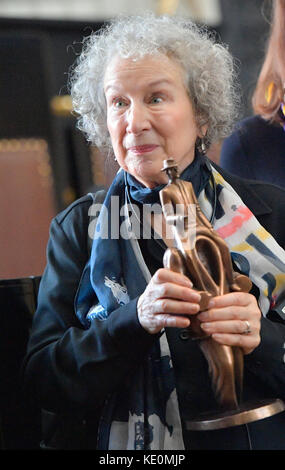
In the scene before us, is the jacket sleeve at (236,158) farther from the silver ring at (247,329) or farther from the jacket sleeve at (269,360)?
the silver ring at (247,329)

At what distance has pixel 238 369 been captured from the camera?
3.87 ft

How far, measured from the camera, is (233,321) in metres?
1.17

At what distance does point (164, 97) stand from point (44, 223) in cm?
231

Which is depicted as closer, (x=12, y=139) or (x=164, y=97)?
(x=164, y=97)

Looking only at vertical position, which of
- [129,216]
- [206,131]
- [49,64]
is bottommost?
[129,216]

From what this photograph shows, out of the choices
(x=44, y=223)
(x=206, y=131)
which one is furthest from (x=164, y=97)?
(x=44, y=223)

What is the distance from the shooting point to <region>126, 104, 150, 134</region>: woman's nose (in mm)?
1374

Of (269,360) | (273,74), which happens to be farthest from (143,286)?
(273,74)

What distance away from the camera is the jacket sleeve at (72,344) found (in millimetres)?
1294

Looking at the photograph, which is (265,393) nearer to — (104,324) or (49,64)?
(104,324)

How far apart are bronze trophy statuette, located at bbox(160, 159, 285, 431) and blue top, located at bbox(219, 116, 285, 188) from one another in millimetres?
865

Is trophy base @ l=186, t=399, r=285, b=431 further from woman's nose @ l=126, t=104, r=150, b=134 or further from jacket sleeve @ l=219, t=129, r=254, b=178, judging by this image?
jacket sleeve @ l=219, t=129, r=254, b=178

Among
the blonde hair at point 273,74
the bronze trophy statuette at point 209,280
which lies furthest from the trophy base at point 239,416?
the blonde hair at point 273,74

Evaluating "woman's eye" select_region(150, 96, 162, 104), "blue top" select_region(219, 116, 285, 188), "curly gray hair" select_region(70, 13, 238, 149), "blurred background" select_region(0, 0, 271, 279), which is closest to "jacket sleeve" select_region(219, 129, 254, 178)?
"blue top" select_region(219, 116, 285, 188)
